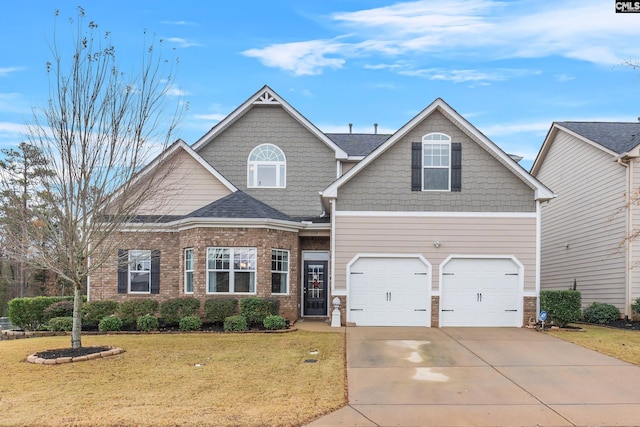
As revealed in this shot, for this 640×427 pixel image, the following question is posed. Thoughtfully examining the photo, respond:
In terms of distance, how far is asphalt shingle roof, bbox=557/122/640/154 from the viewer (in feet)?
60.6

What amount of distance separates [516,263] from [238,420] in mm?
11515

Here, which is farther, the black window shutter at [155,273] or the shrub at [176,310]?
the black window shutter at [155,273]

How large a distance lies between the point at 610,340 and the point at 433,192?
237 inches

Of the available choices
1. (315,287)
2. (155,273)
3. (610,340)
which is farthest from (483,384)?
(155,273)

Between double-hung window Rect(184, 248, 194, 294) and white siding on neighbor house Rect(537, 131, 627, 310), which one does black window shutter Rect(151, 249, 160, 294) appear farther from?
white siding on neighbor house Rect(537, 131, 627, 310)

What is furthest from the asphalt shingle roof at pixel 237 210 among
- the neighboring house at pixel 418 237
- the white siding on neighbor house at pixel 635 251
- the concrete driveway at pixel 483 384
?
the white siding on neighbor house at pixel 635 251

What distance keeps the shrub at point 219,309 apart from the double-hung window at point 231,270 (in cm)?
77

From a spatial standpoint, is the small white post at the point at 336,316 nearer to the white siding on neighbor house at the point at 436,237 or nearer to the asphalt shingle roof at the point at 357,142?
the white siding on neighbor house at the point at 436,237

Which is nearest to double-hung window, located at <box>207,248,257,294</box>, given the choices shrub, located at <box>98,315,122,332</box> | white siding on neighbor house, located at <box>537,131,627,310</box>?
shrub, located at <box>98,315,122,332</box>

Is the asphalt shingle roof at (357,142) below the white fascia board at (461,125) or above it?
above

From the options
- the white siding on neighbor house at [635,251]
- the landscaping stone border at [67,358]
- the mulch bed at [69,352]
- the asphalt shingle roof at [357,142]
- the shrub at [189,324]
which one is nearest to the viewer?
the landscaping stone border at [67,358]

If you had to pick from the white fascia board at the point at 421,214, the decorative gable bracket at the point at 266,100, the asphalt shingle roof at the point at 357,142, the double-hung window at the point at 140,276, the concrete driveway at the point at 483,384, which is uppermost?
the decorative gable bracket at the point at 266,100

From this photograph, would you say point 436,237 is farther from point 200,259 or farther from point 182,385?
point 182,385

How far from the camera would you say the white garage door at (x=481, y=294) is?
654 inches
